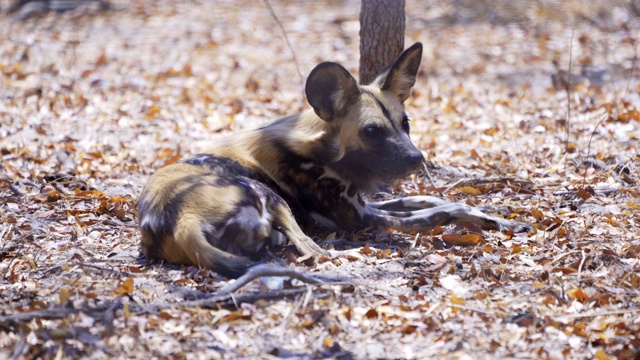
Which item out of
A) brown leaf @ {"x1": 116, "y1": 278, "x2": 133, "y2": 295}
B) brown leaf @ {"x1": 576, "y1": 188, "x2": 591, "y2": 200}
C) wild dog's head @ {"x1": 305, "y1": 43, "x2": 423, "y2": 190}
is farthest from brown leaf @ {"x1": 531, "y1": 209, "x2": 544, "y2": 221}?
brown leaf @ {"x1": 116, "y1": 278, "x2": 133, "y2": 295}

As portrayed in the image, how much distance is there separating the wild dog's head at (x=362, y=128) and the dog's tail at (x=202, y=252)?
1118 mm

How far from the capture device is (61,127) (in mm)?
6910

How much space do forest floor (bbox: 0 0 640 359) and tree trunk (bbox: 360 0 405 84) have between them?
0.87 m

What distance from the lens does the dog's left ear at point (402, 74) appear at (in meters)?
4.55

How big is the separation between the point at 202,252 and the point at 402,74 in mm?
1862

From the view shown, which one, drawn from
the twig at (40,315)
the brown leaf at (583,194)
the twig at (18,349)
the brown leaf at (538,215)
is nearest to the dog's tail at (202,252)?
the twig at (40,315)

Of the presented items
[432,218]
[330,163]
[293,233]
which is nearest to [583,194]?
[432,218]

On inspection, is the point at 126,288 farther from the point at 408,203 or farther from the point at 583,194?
the point at 583,194

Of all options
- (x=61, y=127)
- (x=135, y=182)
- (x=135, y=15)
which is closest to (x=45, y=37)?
(x=135, y=15)

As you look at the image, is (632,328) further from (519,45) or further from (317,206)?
(519,45)

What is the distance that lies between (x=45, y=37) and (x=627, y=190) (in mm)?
8490

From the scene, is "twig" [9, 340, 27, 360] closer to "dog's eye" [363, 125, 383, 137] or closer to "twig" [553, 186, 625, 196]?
"dog's eye" [363, 125, 383, 137]

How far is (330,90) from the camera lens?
430cm

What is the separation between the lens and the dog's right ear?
4230 mm
